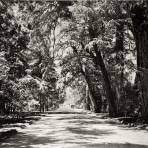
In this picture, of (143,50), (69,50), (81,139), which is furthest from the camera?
(69,50)

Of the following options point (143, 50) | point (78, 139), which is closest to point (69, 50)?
point (143, 50)

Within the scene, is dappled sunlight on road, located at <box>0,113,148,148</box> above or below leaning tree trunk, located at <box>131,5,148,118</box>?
below

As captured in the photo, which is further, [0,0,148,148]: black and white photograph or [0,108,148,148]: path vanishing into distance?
[0,0,148,148]: black and white photograph

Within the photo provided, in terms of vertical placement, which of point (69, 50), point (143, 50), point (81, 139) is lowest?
point (81, 139)

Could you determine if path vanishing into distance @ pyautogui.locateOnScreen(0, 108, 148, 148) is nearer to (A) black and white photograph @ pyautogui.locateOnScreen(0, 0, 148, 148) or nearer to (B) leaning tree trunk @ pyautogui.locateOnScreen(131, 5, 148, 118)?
(A) black and white photograph @ pyautogui.locateOnScreen(0, 0, 148, 148)

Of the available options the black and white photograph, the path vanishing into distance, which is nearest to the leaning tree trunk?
the black and white photograph

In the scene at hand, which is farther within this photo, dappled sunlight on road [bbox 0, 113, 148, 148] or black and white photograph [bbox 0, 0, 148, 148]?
black and white photograph [bbox 0, 0, 148, 148]

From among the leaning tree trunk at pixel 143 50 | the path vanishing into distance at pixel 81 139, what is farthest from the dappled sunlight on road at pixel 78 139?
the leaning tree trunk at pixel 143 50

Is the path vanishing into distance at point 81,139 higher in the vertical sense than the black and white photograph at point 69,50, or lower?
lower

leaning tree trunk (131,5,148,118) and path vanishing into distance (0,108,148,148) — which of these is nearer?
path vanishing into distance (0,108,148,148)

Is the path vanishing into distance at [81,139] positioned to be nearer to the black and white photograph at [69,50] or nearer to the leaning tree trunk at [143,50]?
the black and white photograph at [69,50]

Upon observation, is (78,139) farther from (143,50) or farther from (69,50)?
(69,50)

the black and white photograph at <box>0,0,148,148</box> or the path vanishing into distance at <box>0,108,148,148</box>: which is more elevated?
the black and white photograph at <box>0,0,148,148</box>

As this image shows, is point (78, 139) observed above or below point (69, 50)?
below
